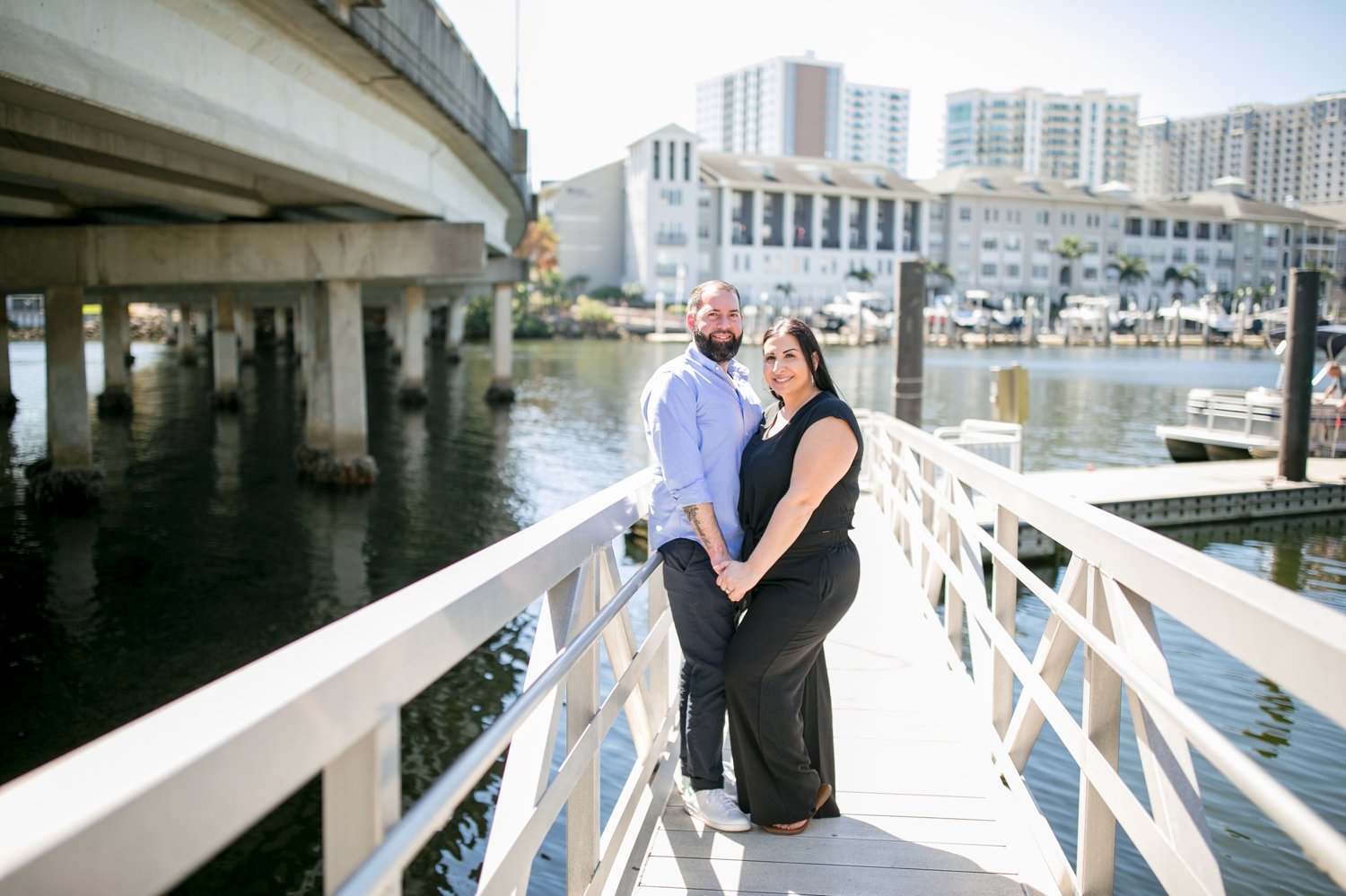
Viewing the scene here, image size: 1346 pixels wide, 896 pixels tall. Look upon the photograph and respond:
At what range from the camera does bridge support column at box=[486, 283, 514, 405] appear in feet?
123

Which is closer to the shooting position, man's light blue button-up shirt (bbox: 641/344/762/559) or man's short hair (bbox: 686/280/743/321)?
man's light blue button-up shirt (bbox: 641/344/762/559)

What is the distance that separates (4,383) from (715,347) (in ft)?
108

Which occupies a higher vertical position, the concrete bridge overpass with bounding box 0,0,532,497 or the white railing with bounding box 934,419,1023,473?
the concrete bridge overpass with bounding box 0,0,532,497

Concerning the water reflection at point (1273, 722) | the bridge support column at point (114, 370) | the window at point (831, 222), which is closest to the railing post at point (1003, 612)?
the water reflection at point (1273, 722)

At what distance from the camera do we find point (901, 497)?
34.2 feet

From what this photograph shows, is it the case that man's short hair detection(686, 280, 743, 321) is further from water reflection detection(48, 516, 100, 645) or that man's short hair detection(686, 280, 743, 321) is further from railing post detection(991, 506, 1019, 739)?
water reflection detection(48, 516, 100, 645)

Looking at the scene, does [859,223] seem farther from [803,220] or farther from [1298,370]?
[1298,370]

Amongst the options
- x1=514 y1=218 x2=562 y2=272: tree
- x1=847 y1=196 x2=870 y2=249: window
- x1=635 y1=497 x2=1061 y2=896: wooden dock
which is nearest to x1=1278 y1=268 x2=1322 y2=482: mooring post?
x1=635 y1=497 x2=1061 y2=896: wooden dock

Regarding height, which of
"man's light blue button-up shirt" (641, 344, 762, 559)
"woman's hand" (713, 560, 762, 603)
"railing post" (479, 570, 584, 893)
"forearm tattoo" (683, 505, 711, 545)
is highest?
"man's light blue button-up shirt" (641, 344, 762, 559)

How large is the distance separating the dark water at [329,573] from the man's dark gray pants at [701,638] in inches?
111

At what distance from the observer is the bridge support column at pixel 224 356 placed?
32.0 metres

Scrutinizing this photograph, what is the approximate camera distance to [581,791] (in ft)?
11.8

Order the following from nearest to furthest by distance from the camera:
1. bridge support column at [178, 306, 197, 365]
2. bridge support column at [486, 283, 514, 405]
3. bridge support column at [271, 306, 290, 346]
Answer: bridge support column at [486, 283, 514, 405] → bridge support column at [178, 306, 197, 365] → bridge support column at [271, 306, 290, 346]

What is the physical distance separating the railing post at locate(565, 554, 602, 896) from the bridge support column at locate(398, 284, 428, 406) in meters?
32.5
